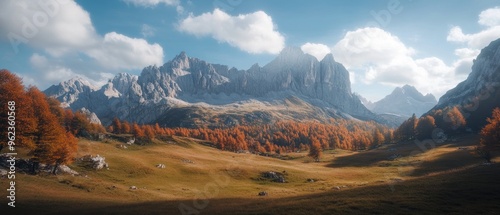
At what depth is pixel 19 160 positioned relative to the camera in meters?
63.1

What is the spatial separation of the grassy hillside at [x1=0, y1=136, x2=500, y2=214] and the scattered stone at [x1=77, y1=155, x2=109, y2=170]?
2084 mm

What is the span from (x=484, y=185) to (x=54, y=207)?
6326 centimetres

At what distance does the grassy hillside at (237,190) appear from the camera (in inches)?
1540

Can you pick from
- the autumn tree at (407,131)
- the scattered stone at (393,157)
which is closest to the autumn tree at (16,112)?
the scattered stone at (393,157)

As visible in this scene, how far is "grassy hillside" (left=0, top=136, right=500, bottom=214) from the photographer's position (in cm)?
3912

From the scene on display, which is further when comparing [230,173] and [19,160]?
[230,173]

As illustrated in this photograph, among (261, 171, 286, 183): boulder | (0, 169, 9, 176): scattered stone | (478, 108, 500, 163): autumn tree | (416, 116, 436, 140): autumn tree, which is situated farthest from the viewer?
(416, 116, 436, 140): autumn tree

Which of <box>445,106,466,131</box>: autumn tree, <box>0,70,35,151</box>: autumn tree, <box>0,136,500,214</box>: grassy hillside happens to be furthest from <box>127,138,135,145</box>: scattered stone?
<box>445,106,466,131</box>: autumn tree

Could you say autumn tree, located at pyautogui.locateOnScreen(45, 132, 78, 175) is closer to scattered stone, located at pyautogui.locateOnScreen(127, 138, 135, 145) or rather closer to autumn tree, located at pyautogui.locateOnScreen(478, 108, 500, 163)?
scattered stone, located at pyautogui.locateOnScreen(127, 138, 135, 145)

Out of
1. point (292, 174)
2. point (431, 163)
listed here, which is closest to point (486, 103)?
point (431, 163)

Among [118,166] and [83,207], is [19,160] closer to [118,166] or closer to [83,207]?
[118,166]

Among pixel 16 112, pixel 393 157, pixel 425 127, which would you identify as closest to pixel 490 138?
pixel 393 157

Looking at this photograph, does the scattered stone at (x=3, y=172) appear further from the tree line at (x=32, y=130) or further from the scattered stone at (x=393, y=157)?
the scattered stone at (x=393, y=157)

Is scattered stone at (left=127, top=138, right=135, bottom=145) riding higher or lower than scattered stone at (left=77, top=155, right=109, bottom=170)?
higher
